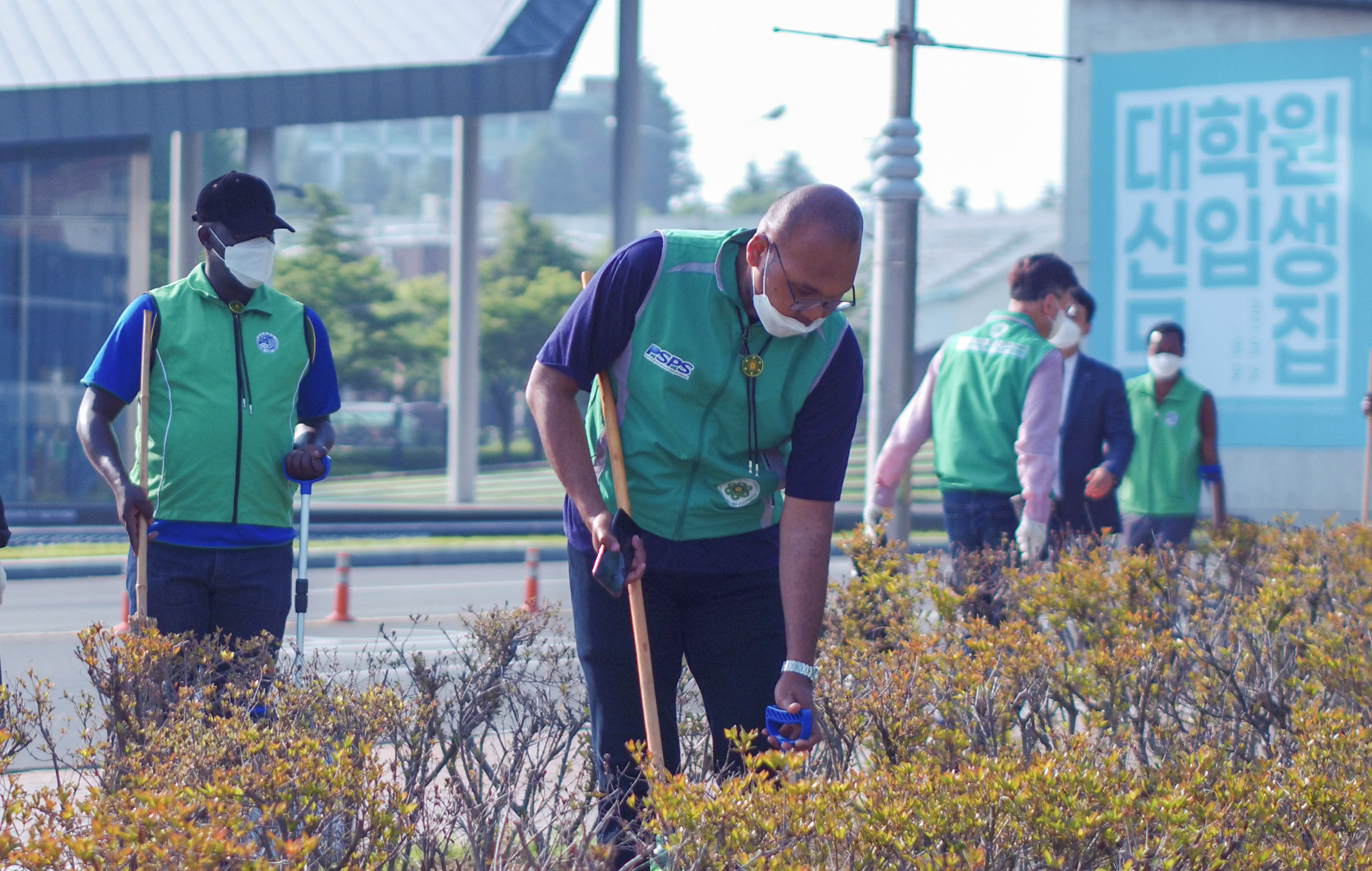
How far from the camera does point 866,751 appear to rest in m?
5.29

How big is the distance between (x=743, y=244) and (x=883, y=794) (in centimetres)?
114

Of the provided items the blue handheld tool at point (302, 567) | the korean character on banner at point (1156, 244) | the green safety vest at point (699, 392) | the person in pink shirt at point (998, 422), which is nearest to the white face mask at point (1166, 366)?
the person in pink shirt at point (998, 422)

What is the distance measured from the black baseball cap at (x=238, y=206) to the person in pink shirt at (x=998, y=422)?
7.92ft

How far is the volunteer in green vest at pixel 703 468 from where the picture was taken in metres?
3.16

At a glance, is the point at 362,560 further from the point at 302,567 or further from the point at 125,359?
the point at 125,359

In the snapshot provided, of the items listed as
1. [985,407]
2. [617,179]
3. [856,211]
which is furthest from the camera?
[617,179]

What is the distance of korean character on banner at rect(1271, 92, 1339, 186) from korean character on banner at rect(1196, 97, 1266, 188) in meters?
0.24

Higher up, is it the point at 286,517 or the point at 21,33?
the point at 21,33

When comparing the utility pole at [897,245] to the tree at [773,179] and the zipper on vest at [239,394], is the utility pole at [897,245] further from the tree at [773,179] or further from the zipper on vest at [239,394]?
the tree at [773,179]

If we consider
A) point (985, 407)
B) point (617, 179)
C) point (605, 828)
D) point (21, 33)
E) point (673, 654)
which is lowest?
point (605, 828)

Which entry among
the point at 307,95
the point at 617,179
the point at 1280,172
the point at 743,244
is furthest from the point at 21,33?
the point at 743,244

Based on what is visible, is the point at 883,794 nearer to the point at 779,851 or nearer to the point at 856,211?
the point at 779,851

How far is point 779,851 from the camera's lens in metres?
2.48

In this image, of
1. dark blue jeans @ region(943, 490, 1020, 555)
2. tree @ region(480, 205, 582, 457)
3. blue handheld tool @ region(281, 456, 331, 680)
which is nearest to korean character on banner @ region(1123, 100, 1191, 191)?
dark blue jeans @ region(943, 490, 1020, 555)
